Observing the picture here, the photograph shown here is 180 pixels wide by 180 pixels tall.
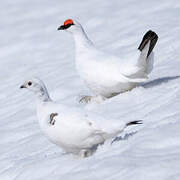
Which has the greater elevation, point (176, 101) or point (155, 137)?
point (176, 101)

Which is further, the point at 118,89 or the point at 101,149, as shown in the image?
the point at 118,89

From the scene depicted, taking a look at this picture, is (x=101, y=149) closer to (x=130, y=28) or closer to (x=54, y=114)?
(x=54, y=114)

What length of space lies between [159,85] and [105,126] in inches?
110

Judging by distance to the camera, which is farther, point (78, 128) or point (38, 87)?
point (38, 87)

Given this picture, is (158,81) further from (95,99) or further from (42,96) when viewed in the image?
(42,96)

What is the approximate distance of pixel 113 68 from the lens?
821 cm

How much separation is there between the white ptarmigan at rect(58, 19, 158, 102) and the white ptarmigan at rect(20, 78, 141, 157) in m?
2.22

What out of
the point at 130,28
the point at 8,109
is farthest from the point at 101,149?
the point at 130,28

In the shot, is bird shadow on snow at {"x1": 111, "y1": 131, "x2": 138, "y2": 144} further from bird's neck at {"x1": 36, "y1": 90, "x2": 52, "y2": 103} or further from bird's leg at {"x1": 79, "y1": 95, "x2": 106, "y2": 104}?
bird's leg at {"x1": 79, "y1": 95, "x2": 106, "y2": 104}

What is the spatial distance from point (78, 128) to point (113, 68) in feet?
8.61

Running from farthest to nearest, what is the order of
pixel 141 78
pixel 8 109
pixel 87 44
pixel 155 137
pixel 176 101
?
pixel 8 109
pixel 87 44
pixel 141 78
pixel 176 101
pixel 155 137

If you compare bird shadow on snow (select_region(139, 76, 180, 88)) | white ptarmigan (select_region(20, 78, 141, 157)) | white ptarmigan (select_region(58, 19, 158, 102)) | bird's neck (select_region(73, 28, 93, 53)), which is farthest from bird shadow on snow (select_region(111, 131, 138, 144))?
bird's neck (select_region(73, 28, 93, 53))

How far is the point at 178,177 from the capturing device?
14.6ft

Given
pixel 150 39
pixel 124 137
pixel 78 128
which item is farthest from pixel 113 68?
pixel 78 128
